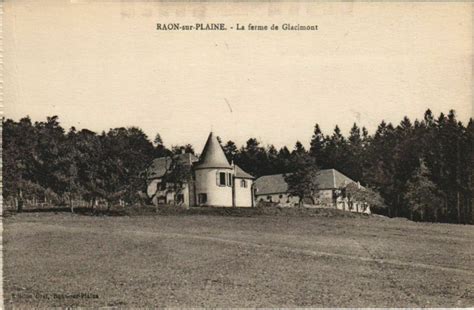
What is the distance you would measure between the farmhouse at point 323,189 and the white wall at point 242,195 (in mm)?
3543

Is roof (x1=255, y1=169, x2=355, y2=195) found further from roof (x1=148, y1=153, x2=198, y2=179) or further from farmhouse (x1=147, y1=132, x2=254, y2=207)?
roof (x1=148, y1=153, x2=198, y2=179)

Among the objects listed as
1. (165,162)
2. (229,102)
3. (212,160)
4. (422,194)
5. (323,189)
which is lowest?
(422,194)

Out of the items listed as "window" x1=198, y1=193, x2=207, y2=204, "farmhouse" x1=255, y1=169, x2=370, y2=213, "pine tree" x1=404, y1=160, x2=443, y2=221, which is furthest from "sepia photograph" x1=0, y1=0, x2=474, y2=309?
"farmhouse" x1=255, y1=169, x2=370, y2=213

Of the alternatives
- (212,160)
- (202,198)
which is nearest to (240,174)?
(212,160)

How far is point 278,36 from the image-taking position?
1380cm

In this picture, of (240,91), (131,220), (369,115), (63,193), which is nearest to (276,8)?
(240,91)

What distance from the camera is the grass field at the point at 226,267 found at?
38.1ft

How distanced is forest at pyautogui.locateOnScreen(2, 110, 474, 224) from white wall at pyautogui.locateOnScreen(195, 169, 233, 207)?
4.28 meters

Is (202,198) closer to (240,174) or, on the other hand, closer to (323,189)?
(240,174)

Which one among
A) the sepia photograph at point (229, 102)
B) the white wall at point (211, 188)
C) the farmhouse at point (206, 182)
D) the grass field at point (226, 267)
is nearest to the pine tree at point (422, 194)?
the farmhouse at point (206, 182)

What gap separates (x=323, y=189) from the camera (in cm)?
4766

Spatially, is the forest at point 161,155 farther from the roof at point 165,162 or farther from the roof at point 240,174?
the roof at point 165,162

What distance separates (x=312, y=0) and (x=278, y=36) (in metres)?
1.32

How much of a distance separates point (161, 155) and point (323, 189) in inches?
925
